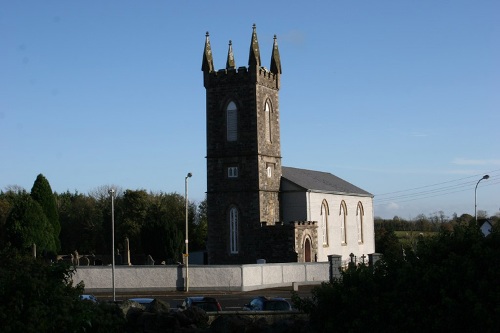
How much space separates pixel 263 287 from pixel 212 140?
47.5 feet

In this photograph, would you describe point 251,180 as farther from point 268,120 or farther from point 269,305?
point 269,305

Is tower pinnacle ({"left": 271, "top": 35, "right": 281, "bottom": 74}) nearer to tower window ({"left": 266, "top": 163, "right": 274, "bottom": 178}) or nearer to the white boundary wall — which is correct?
tower window ({"left": 266, "top": 163, "right": 274, "bottom": 178})

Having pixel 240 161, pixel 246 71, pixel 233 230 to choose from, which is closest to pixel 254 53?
pixel 246 71

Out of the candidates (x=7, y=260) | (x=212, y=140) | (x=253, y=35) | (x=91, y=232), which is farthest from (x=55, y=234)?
(x=7, y=260)

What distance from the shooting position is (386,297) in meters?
15.5

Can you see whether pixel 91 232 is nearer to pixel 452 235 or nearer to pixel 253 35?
pixel 253 35

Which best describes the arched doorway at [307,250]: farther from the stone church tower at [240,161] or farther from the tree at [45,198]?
the tree at [45,198]

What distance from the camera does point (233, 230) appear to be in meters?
59.2

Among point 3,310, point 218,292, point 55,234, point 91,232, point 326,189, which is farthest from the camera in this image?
point 91,232

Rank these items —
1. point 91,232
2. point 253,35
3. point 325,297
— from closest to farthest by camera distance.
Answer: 1. point 325,297
2. point 253,35
3. point 91,232

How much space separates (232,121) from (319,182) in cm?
1320

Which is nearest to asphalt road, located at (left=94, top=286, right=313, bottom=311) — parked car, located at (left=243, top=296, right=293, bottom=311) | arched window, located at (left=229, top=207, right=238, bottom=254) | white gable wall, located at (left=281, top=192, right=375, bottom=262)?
arched window, located at (left=229, top=207, right=238, bottom=254)

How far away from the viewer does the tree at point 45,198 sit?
8169cm

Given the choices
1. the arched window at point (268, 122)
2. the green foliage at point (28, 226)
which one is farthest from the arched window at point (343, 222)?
the green foliage at point (28, 226)
